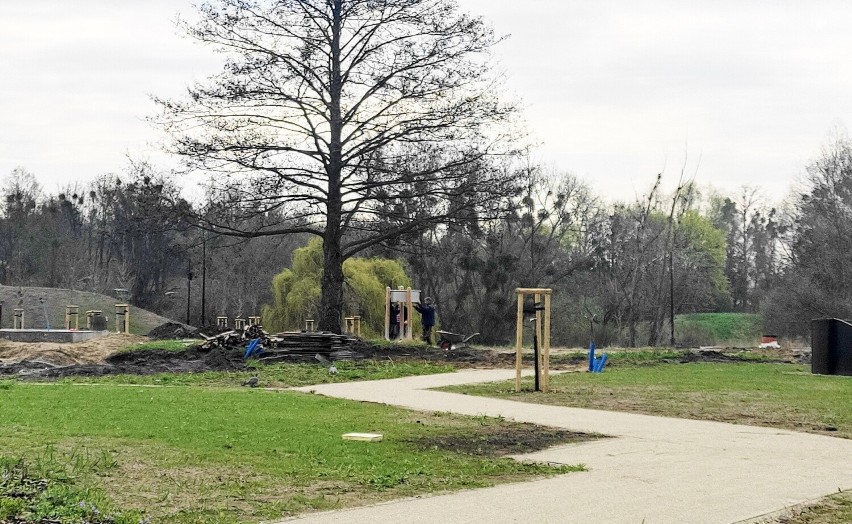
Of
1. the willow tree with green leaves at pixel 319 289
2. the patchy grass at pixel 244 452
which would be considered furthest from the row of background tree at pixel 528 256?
the patchy grass at pixel 244 452

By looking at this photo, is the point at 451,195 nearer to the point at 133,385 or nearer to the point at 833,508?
the point at 133,385

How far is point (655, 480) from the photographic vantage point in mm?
9672

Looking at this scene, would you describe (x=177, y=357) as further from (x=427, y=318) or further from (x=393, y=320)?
(x=393, y=320)

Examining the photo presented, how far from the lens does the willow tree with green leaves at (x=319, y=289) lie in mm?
49531

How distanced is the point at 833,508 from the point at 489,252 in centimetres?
4948

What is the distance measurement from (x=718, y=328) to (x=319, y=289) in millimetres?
30723

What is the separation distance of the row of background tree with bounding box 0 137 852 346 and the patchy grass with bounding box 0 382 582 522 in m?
17.7

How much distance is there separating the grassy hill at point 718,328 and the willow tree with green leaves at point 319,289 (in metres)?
16.6

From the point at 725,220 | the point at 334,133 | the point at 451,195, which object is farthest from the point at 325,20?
the point at 725,220

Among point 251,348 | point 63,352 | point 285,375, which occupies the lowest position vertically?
point 285,375

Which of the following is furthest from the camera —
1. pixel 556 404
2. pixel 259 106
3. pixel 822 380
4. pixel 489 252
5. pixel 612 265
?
pixel 612 265

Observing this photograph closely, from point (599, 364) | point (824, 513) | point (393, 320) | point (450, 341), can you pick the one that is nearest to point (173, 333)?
point (393, 320)

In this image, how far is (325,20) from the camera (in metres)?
33.4

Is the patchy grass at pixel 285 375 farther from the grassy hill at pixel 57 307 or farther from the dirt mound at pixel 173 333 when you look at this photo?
the grassy hill at pixel 57 307
